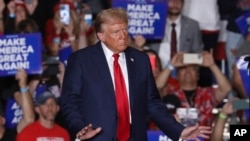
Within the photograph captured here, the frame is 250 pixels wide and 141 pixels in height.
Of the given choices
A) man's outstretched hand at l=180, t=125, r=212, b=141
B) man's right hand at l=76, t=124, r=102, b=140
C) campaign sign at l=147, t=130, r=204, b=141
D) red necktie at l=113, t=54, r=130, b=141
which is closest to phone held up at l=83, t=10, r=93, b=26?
campaign sign at l=147, t=130, r=204, b=141

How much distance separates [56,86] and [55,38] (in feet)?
2.35

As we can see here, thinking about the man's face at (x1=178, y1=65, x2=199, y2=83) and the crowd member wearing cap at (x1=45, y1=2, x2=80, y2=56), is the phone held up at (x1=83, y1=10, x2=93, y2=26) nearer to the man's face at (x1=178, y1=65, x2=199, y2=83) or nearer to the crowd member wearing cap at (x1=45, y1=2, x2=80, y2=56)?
the crowd member wearing cap at (x1=45, y1=2, x2=80, y2=56)

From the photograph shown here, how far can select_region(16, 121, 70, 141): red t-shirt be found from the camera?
314 inches

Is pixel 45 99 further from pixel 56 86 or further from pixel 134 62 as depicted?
pixel 134 62

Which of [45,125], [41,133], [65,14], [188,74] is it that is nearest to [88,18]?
[65,14]

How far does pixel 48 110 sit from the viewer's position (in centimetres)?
820

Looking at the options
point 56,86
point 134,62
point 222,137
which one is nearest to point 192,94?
point 222,137

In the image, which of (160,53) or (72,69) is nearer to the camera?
(72,69)

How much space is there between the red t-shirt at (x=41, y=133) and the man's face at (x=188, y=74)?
4.47ft

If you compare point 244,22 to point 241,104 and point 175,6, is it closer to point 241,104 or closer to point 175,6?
point 175,6

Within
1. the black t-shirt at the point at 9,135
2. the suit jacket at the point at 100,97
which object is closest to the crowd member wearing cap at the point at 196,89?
the black t-shirt at the point at 9,135

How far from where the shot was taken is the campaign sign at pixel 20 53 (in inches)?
333

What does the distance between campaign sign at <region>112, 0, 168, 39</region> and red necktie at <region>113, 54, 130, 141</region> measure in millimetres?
3465

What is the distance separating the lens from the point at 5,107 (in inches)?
340
